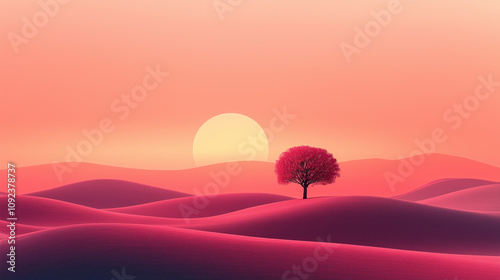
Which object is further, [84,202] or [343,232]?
[84,202]

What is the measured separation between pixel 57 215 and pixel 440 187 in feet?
365

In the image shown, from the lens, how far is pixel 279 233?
40.1 metres

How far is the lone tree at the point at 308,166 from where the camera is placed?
54719 millimetres

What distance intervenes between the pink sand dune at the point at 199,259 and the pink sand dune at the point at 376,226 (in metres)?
17.3

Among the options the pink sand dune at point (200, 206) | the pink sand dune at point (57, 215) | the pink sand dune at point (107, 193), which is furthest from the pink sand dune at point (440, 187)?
the pink sand dune at point (57, 215)

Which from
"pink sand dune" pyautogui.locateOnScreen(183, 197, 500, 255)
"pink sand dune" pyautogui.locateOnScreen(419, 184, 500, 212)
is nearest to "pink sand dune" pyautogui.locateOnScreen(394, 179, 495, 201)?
"pink sand dune" pyautogui.locateOnScreen(419, 184, 500, 212)

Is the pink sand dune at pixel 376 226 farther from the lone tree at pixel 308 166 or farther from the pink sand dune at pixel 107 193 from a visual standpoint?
the pink sand dune at pixel 107 193

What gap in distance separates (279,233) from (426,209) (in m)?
18.2

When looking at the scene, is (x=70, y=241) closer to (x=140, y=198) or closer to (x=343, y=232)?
(x=343, y=232)

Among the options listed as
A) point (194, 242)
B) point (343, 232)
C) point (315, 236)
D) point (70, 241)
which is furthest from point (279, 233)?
point (70, 241)

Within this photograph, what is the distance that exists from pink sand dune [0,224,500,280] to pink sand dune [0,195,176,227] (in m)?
26.8

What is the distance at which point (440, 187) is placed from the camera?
129 meters

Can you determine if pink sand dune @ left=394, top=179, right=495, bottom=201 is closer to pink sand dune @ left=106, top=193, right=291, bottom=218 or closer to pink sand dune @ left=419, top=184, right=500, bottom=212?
pink sand dune @ left=419, top=184, right=500, bottom=212

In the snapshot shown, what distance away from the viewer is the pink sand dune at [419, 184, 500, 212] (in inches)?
2841
